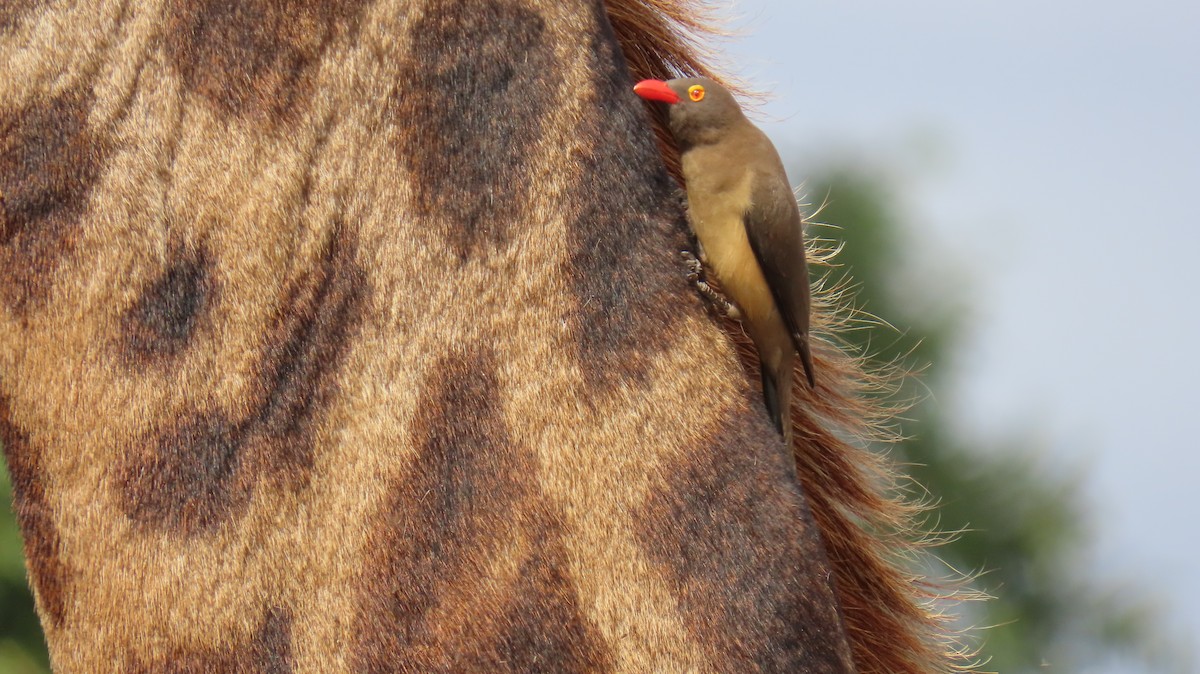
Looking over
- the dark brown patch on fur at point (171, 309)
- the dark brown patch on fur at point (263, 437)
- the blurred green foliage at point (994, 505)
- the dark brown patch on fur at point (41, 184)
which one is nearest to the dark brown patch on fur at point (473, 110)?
the dark brown patch on fur at point (263, 437)

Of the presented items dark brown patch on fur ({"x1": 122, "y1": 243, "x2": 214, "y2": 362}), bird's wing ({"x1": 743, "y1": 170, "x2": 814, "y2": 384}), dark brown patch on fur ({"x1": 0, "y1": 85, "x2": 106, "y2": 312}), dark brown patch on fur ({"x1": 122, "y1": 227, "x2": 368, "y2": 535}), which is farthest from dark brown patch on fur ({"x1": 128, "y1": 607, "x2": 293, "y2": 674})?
bird's wing ({"x1": 743, "y1": 170, "x2": 814, "y2": 384})

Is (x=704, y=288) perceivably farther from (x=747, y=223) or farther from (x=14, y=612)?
(x=14, y=612)

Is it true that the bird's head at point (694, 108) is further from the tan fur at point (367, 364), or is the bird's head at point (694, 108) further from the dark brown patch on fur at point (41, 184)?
the dark brown patch on fur at point (41, 184)

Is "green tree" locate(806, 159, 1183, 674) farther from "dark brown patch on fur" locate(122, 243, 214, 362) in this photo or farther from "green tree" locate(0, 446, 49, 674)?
"dark brown patch on fur" locate(122, 243, 214, 362)

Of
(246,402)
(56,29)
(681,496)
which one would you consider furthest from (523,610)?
(56,29)

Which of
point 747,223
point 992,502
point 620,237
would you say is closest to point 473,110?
point 620,237

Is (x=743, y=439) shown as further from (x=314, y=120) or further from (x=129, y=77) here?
(x=129, y=77)
